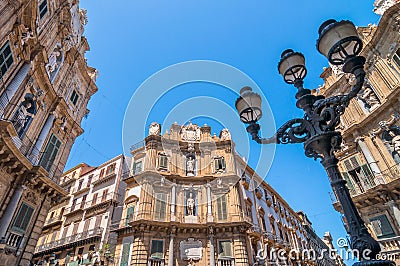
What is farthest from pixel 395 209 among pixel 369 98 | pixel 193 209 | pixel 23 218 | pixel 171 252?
pixel 23 218

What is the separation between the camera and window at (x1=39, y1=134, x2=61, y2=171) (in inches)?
481

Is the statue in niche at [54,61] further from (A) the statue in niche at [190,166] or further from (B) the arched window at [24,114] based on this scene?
(A) the statue in niche at [190,166]

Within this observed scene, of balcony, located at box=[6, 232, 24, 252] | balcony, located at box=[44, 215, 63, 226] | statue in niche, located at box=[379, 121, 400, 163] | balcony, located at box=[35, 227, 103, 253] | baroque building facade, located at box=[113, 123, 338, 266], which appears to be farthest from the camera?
balcony, located at box=[44, 215, 63, 226]

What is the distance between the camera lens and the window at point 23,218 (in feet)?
33.4

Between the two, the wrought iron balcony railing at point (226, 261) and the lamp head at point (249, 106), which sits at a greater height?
the lamp head at point (249, 106)

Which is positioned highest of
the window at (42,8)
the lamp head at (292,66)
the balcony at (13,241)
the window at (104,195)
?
the window at (42,8)

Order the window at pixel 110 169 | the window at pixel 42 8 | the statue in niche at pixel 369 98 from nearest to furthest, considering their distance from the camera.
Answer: the window at pixel 42 8, the statue in niche at pixel 369 98, the window at pixel 110 169

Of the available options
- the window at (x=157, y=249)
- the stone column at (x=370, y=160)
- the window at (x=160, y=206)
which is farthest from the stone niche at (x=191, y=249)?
the stone column at (x=370, y=160)

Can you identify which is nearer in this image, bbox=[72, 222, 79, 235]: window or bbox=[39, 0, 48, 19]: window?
bbox=[39, 0, 48, 19]: window

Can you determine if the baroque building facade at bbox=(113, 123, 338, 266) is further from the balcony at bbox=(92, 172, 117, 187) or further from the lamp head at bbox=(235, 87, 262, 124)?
the lamp head at bbox=(235, 87, 262, 124)

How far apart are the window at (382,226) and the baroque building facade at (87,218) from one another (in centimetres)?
1841

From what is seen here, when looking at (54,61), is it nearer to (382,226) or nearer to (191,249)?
(191,249)

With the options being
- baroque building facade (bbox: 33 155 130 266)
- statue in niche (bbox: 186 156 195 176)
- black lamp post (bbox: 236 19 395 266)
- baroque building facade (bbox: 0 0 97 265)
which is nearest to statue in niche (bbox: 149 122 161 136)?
baroque building facade (bbox: 33 155 130 266)

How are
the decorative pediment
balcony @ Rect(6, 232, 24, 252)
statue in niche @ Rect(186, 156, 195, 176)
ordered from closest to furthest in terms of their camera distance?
balcony @ Rect(6, 232, 24, 252) < statue in niche @ Rect(186, 156, 195, 176) < the decorative pediment
